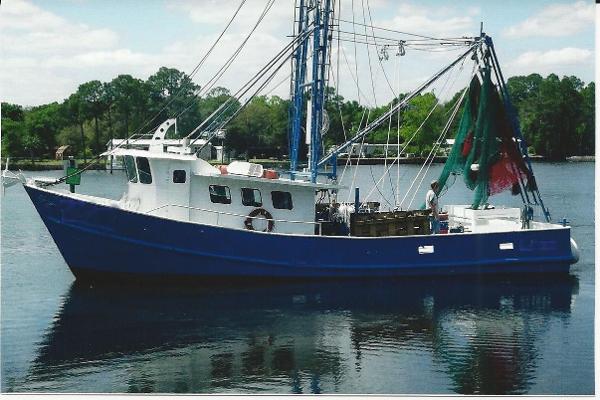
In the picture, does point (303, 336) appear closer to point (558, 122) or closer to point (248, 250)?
point (248, 250)

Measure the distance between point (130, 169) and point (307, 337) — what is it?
5885 mm

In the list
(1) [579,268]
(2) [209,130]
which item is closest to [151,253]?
(2) [209,130]

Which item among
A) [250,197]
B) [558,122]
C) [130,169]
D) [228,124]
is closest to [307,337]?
[250,197]

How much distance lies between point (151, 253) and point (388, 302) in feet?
16.1

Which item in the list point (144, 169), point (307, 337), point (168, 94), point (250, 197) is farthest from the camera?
point (168, 94)

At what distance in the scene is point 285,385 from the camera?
12.6 metres

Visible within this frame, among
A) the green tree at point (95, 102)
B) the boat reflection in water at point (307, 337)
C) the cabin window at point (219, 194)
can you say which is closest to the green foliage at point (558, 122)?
the green tree at point (95, 102)

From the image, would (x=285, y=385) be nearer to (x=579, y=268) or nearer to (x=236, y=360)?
(x=236, y=360)

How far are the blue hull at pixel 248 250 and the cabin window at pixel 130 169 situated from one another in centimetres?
118

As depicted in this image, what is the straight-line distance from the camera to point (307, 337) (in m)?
15.0

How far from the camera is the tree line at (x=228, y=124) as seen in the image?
55.5 metres

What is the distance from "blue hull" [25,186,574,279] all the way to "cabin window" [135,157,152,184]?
3.22ft

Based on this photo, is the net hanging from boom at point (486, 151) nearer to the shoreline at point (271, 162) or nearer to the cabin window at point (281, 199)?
the cabin window at point (281, 199)

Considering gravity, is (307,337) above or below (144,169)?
below
